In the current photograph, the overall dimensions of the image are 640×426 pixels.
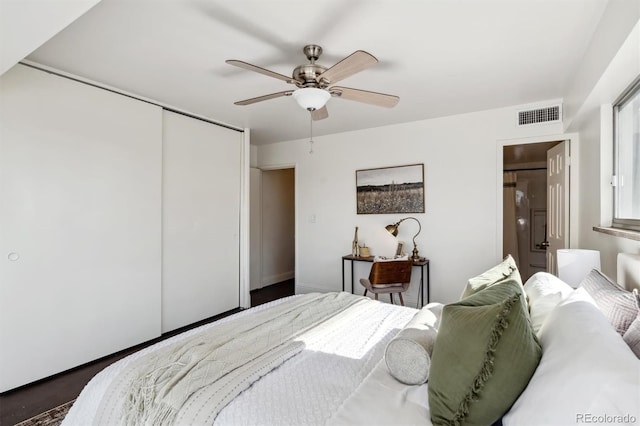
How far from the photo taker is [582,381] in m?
0.73

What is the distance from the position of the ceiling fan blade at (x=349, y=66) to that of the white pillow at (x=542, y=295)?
1419 millimetres

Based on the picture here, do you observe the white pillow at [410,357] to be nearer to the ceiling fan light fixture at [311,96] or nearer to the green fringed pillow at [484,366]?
the green fringed pillow at [484,366]

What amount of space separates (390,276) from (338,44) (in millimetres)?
2329

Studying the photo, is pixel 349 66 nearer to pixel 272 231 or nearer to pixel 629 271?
pixel 629 271

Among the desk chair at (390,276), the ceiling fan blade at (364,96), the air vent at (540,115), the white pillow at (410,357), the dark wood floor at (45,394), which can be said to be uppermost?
the air vent at (540,115)

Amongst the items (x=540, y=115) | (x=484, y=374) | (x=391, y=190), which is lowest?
(x=484, y=374)

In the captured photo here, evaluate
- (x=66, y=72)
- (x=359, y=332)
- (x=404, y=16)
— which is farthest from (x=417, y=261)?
(x=66, y=72)

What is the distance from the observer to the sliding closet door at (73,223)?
232cm

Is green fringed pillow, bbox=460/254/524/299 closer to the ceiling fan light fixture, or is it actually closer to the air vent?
the ceiling fan light fixture

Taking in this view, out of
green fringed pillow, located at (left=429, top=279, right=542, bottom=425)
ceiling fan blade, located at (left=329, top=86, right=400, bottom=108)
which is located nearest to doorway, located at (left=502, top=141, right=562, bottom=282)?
ceiling fan blade, located at (left=329, top=86, right=400, bottom=108)

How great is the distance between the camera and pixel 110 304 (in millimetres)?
2865

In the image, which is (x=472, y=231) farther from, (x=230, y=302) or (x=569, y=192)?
(x=230, y=302)

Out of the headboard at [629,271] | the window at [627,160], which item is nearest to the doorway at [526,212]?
the window at [627,160]

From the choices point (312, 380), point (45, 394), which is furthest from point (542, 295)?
point (45, 394)
